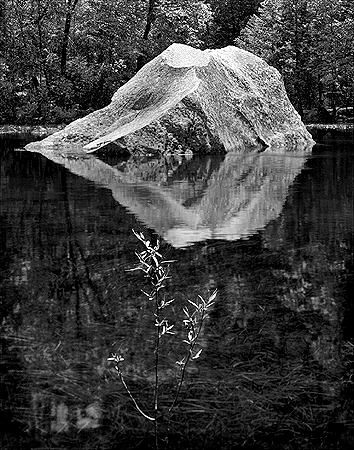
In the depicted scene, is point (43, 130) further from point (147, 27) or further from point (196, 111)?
point (196, 111)

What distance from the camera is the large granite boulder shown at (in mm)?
16703

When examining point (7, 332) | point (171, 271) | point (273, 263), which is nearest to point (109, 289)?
point (171, 271)

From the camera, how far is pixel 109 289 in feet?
16.6

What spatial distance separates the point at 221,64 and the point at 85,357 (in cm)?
1537

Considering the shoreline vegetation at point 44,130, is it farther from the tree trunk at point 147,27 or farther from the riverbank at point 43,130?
the tree trunk at point 147,27

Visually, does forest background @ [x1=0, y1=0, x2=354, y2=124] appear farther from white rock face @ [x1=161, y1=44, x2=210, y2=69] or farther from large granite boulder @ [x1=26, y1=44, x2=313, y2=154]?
white rock face @ [x1=161, y1=44, x2=210, y2=69]

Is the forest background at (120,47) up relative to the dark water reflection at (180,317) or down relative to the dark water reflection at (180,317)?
up

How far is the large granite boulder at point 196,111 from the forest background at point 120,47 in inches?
A: 445

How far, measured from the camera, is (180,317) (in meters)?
4.42

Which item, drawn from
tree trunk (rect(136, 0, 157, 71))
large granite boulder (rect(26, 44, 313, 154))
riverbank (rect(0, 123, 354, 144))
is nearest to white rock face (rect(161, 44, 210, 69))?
large granite boulder (rect(26, 44, 313, 154))

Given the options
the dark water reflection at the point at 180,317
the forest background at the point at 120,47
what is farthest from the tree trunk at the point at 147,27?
the dark water reflection at the point at 180,317

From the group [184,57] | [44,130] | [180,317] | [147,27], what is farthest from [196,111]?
[147,27]

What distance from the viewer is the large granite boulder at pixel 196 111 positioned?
16703 millimetres

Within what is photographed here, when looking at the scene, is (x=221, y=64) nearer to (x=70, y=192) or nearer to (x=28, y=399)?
(x=70, y=192)
